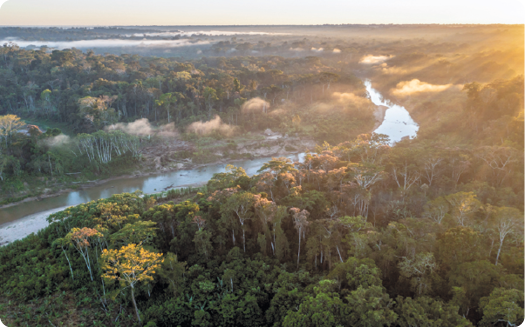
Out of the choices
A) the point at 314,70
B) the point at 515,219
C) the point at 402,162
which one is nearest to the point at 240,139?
the point at 402,162

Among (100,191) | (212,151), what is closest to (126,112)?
(212,151)

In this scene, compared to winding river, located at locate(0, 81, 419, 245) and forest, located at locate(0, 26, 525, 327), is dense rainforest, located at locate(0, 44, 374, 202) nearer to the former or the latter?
forest, located at locate(0, 26, 525, 327)

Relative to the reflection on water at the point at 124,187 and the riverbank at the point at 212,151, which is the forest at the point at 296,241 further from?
the reflection on water at the point at 124,187

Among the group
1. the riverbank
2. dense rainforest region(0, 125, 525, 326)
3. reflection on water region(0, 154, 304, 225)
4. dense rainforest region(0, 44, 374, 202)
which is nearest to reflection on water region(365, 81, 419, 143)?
dense rainforest region(0, 44, 374, 202)

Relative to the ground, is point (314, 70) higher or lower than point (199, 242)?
higher

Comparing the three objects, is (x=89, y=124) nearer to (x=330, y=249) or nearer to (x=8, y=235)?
(x=8, y=235)

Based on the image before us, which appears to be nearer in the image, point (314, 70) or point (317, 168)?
point (317, 168)
